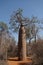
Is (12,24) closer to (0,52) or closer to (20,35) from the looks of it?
(20,35)

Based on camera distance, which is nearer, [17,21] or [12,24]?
[17,21]

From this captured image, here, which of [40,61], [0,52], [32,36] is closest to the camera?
[40,61]

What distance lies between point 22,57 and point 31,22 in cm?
527

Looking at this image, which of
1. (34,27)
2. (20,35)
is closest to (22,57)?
(20,35)

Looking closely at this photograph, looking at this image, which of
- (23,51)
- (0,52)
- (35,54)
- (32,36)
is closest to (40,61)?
(35,54)

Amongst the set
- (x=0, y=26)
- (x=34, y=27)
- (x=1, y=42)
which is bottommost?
(x=1, y=42)

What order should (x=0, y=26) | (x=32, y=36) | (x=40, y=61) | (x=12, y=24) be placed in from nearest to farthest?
1. (x=40, y=61)
2. (x=12, y=24)
3. (x=32, y=36)
4. (x=0, y=26)

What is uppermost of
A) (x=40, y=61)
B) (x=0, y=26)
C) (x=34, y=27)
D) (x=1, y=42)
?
(x=0, y=26)

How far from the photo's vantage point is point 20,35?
22312mm

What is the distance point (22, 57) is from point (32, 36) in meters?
9.77

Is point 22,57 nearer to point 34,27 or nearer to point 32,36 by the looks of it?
point 34,27

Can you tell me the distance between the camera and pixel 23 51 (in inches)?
861

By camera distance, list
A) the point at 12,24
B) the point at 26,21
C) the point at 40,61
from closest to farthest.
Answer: the point at 40,61
the point at 26,21
the point at 12,24

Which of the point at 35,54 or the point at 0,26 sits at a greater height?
the point at 0,26
